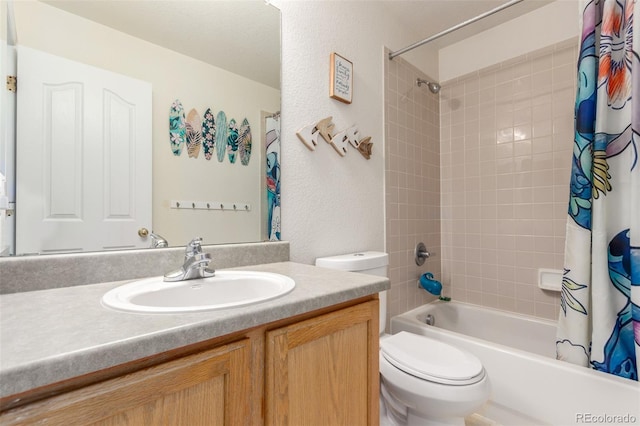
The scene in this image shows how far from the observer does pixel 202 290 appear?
91 cm

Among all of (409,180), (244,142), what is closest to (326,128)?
(244,142)

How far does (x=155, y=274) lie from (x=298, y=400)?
599mm

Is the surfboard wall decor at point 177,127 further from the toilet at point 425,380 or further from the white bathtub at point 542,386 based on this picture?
the white bathtub at point 542,386

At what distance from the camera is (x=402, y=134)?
6.75 feet

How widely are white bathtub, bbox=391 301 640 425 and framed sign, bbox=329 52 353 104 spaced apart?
52.8 inches

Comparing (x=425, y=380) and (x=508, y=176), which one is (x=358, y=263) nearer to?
(x=425, y=380)

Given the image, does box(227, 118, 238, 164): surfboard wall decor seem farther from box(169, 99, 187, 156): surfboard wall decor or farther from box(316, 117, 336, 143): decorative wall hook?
box(316, 117, 336, 143): decorative wall hook

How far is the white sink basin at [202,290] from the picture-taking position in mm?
754

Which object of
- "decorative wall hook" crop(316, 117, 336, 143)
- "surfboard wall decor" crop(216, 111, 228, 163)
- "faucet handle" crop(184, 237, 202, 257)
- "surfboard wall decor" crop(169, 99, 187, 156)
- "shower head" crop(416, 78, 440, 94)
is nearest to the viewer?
"faucet handle" crop(184, 237, 202, 257)

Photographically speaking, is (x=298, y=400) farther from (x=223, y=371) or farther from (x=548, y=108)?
(x=548, y=108)

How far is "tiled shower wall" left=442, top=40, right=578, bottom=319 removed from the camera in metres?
1.93

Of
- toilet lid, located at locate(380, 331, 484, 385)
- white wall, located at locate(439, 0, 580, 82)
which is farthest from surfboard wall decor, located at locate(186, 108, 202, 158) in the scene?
white wall, located at locate(439, 0, 580, 82)

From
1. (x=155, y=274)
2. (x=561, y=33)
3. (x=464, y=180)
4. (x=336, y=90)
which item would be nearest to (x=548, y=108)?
(x=561, y=33)
